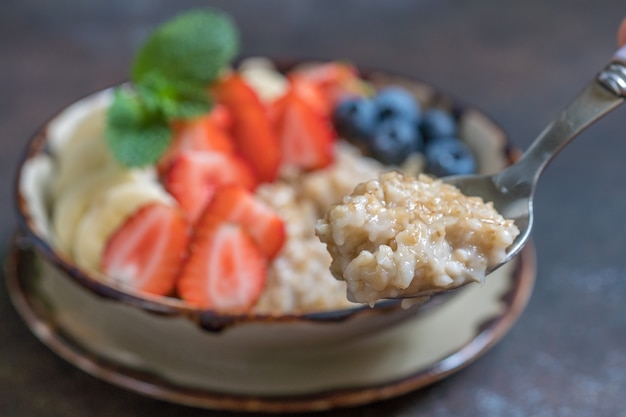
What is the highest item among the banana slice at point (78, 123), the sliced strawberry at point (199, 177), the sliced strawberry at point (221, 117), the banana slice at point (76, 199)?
the sliced strawberry at point (221, 117)

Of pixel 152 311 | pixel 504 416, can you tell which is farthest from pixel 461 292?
pixel 152 311

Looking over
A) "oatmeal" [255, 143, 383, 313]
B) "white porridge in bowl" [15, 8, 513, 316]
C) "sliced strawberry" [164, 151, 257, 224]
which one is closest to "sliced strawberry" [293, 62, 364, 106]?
"white porridge in bowl" [15, 8, 513, 316]

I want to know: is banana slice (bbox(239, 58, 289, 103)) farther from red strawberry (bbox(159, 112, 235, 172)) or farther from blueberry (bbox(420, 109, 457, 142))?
blueberry (bbox(420, 109, 457, 142))

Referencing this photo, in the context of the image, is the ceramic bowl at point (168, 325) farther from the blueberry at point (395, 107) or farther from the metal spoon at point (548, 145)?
the blueberry at point (395, 107)

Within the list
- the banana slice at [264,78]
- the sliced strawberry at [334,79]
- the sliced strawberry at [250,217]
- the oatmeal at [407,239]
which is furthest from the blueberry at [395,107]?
the oatmeal at [407,239]

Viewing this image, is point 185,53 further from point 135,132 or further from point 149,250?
point 149,250

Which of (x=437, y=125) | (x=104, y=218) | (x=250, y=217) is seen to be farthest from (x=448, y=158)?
(x=104, y=218)
